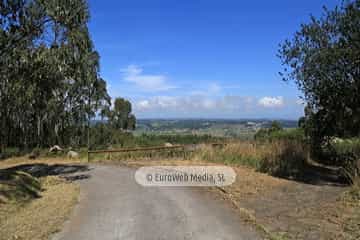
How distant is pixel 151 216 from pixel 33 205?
3.62 meters

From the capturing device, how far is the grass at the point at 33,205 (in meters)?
6.37

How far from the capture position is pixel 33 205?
8773 millimetres

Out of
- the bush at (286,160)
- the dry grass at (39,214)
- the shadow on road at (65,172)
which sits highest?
the bush at (286,160)

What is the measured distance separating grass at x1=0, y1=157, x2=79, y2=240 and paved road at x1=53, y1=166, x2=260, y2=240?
0.34 metres

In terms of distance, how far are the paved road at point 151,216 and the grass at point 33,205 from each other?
1.11 ft

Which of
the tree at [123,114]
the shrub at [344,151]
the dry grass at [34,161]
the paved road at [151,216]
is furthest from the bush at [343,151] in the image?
the tree at [123,114]

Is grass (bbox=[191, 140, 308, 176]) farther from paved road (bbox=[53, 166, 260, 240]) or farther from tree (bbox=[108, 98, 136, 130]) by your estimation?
tree (bbox=[108, 98, 136, 130])

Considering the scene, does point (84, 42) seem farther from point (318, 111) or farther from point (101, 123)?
point (101, 123)

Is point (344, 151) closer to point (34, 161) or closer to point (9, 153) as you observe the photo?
point (34, 161)

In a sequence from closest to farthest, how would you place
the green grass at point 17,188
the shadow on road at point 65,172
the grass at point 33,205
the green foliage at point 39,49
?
the grass at point 33,205
the green grass at point 17,188
the green foliage at point 39,49
the shadow on road at point 65,172

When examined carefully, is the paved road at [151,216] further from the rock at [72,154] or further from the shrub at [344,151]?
the rock at [72,154]

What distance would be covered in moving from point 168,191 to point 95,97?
96.5ft

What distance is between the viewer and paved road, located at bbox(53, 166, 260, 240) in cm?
595

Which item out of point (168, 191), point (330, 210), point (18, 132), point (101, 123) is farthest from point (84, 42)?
point (101, 123)
